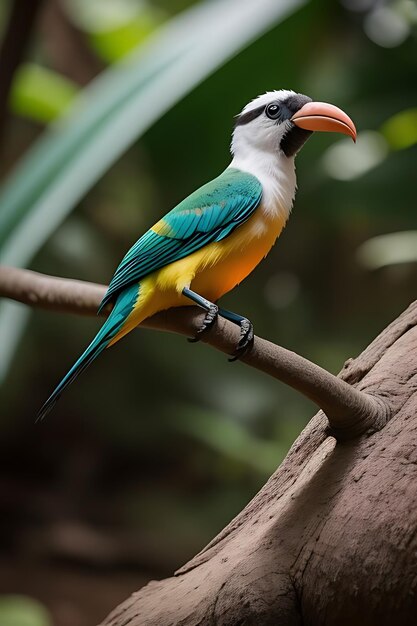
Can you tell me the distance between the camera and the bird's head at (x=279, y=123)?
859 millimetres

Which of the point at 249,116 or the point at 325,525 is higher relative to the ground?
the point at 249,116

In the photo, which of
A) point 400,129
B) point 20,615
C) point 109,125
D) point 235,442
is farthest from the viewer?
point 235,442

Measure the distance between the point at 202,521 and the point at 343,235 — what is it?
1.00 m

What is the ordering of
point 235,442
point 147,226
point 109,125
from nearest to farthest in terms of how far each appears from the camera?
1. point 109,125
2. point 235,442
3. point 147,226

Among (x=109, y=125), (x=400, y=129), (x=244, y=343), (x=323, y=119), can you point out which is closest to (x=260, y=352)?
(x=244, y=343)

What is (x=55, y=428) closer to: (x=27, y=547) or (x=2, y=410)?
(x=2, y=410)

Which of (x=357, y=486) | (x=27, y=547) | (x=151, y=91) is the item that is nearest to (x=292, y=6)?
(x=151, y=91)

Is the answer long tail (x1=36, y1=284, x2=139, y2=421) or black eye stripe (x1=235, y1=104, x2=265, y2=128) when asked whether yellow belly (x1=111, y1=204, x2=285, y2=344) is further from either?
black eye stripe (x1=235, y1=104, x2=265, y2=128)

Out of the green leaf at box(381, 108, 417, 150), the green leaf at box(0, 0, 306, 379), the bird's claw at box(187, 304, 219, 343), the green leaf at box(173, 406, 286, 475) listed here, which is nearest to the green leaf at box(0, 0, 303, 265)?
the green leaf at box(0, 0, 306, 379)

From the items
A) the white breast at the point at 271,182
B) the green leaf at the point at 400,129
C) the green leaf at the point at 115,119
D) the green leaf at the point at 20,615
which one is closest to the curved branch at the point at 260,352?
the white breast at the point at 271,182

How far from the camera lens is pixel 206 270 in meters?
0.85

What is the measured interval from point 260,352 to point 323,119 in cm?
25

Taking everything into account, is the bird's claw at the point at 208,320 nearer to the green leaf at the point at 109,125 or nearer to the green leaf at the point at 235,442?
the green leaf at the point at 109,125

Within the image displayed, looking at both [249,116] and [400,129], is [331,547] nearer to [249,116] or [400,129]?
[249,116]
